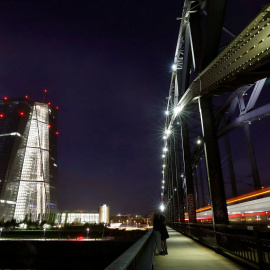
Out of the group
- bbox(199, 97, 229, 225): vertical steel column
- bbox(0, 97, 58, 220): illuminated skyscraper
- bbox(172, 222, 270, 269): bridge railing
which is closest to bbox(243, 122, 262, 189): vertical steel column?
bbox(199, 97, 229, 225): vertical steel column

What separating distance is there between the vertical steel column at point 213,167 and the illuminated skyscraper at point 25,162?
4217 inches

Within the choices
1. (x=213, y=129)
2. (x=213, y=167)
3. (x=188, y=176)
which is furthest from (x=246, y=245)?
(x=188, y=176)

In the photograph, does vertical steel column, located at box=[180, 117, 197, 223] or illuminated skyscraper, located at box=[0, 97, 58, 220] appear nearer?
vertical steel column, located at box=[180, 117, 197, 223]

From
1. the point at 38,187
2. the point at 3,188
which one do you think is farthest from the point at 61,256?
the point at 3,188

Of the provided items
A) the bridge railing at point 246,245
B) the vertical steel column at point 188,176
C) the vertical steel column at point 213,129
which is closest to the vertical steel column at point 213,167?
the vertical steel column at point 213,129

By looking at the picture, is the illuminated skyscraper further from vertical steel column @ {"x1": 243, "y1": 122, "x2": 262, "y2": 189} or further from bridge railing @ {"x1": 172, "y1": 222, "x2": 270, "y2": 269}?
bridge railing @ {"x1": 172, "y1": 222, "x2": 270, "y2": 269}

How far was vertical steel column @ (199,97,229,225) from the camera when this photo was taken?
375 inches

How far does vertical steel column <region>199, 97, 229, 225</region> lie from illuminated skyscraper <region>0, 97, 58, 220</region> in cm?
10712

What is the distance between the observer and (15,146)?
397ft

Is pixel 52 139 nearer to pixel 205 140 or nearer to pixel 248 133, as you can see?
pixel 248 133

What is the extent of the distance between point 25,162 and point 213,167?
118986mm

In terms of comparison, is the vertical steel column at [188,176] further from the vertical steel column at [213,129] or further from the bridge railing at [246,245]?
the vertical steel column at [213,129]

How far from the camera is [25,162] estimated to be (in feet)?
372

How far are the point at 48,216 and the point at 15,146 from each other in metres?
40.6
